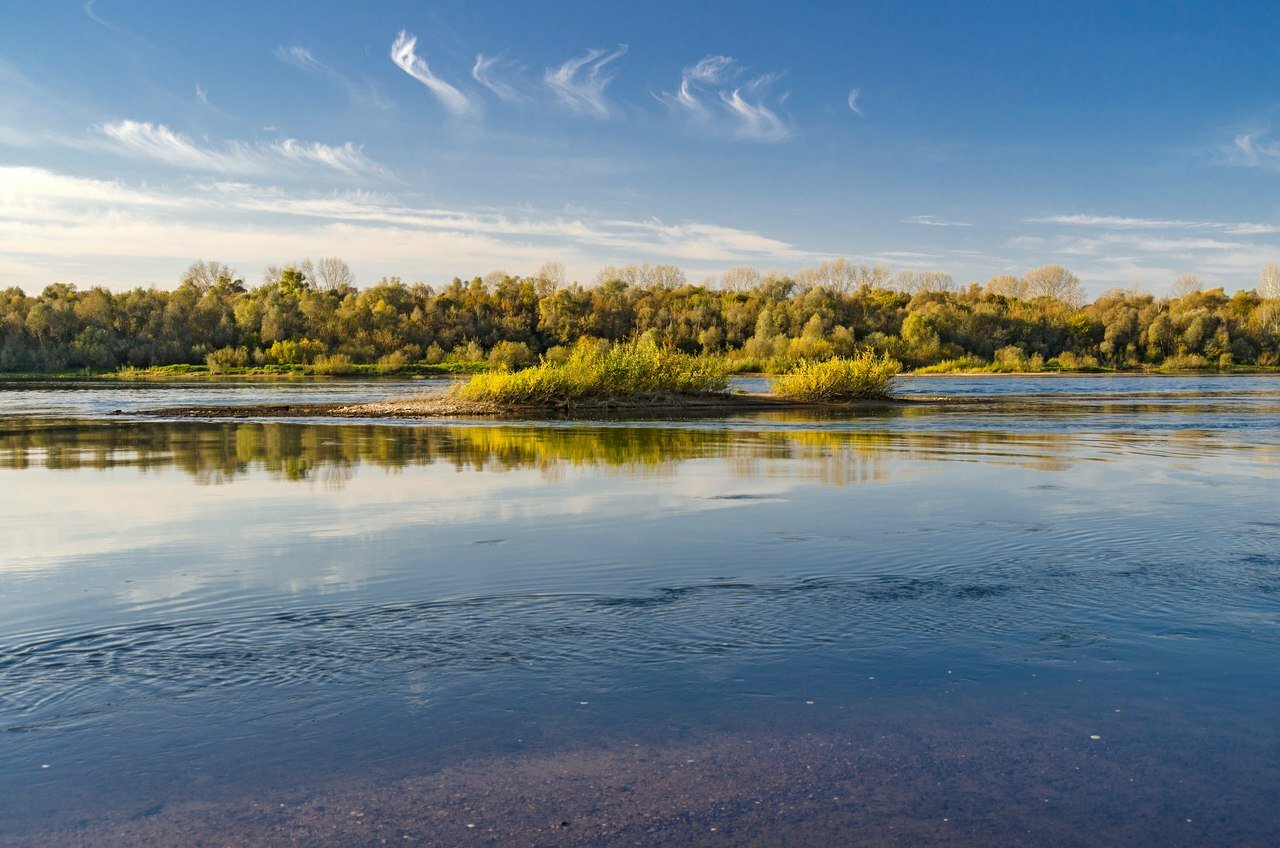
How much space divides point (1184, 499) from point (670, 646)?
27.0ft

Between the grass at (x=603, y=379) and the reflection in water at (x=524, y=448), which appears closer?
the reflection in water at (x=524, y=448)

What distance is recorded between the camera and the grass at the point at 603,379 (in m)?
32.7

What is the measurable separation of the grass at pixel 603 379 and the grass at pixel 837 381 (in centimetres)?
237

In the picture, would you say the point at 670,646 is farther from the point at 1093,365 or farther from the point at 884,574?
the point at 1093,365

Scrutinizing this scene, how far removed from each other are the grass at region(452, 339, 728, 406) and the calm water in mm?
19813

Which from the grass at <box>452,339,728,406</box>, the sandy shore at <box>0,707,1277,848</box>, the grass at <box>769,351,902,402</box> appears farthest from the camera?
the grass at <box>769,351,902,402</box>

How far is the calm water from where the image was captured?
4188mm

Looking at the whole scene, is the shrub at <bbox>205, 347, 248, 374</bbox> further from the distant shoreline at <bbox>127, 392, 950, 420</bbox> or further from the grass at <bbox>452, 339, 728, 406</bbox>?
the grass at <bbox>452, 339, 728, 406</bbox>

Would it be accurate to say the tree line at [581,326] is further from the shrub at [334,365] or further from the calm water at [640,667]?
the calm water at [640,667]

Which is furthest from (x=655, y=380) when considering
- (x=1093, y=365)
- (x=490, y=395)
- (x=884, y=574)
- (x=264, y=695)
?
(x=1093, y=365)

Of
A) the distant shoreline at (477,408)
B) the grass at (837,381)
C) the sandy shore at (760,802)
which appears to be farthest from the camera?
the grass at (837,381)

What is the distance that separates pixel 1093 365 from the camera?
94500mm

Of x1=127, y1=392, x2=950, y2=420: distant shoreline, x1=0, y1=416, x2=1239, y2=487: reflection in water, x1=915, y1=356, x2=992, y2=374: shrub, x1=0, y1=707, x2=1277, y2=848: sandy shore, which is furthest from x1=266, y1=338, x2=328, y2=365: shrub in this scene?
x1=0, y1=707, x2=1277, y2=848: sandy shore

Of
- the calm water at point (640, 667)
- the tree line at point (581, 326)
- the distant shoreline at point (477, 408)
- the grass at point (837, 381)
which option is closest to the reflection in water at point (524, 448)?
the calm water at point (640, 667)
